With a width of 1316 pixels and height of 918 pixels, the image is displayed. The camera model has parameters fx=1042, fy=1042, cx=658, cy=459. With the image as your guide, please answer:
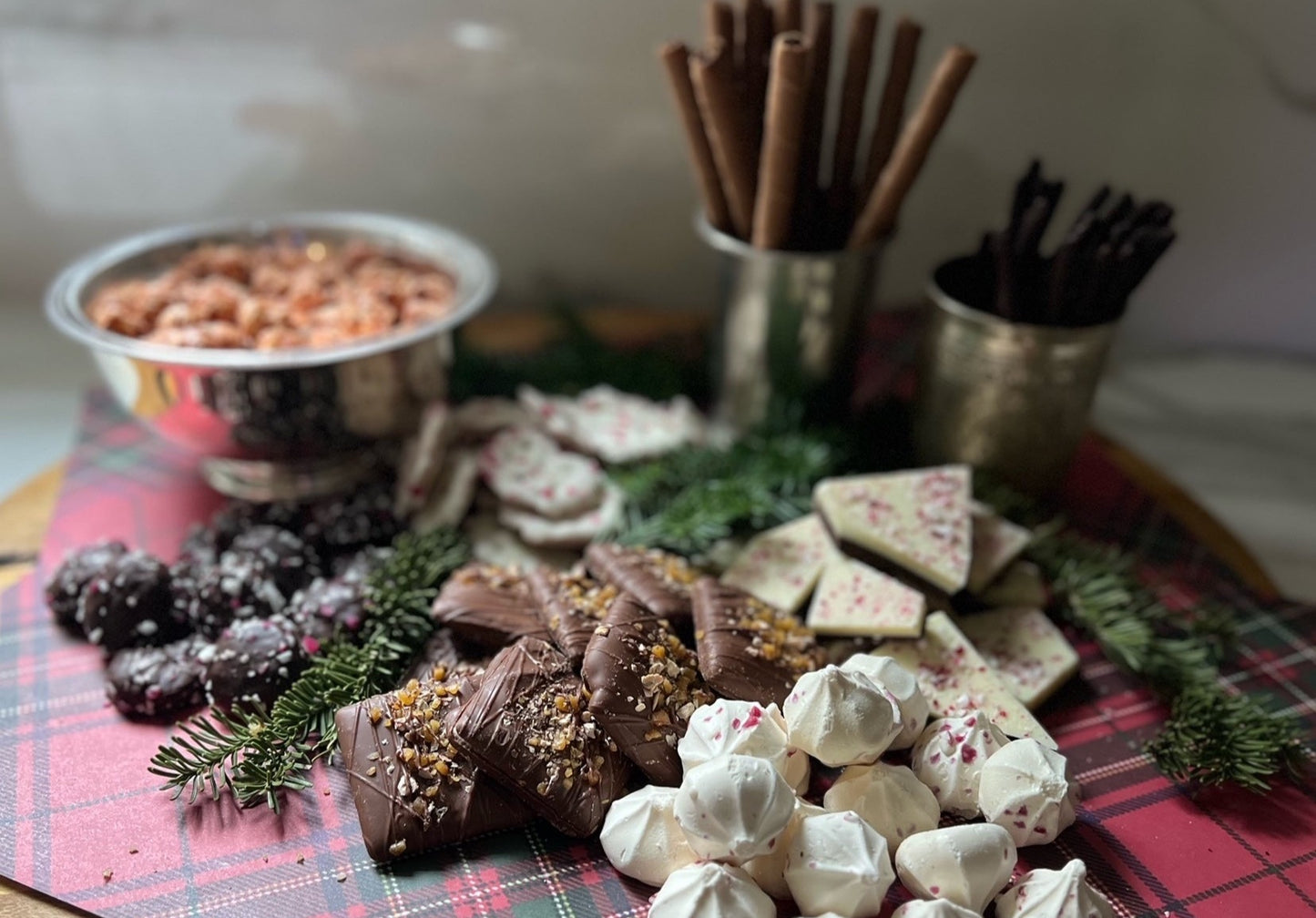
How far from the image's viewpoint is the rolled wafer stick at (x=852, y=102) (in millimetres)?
1037

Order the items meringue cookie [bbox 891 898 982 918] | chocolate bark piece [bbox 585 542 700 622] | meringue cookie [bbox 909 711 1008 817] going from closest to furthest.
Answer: meringue cookie [bbox 891 898 982 918]
meringue cookie [bbox 909 711 1008 817]
chocolate bark piece [bbox 585 542 700 622]

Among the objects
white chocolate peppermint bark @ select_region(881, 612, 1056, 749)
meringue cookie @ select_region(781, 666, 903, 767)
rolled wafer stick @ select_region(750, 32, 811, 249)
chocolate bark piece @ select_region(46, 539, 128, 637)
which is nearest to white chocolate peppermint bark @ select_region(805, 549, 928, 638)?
white chocolate peppermint bark @ select_region(881, 612, 1056, 749)

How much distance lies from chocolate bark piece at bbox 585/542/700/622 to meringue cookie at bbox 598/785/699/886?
0.55 ft

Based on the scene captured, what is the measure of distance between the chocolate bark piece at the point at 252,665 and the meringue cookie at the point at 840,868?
1.33 ft

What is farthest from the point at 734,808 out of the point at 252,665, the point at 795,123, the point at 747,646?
the point at 795,123

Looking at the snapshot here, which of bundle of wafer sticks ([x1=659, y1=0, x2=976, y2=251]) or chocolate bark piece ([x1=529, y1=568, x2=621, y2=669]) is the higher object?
bundle of wafer sticks ([x1=659, y1=0, x2=976, y2=251])

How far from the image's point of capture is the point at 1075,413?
103 cm

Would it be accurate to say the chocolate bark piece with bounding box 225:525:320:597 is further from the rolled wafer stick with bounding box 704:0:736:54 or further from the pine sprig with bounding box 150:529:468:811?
the rolled wafer stick with bounding box 704:0:736:54

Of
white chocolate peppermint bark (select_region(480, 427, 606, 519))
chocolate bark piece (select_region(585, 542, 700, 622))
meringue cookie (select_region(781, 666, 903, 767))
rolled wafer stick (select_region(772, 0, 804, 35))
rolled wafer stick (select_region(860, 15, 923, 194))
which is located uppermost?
rolled wafer stick (select_region(772, 0, 804, 35))

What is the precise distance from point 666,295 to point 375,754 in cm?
92

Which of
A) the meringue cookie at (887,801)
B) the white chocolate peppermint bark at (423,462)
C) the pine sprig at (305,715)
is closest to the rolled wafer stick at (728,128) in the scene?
the white chocolate peppermint bark at (423,462)

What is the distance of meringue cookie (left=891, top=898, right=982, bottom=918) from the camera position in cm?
62

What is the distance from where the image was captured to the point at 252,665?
2.60ft

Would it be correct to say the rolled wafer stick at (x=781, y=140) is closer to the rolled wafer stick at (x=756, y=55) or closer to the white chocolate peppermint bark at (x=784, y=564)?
the rolled wafer stick at (x=756, y=55)
